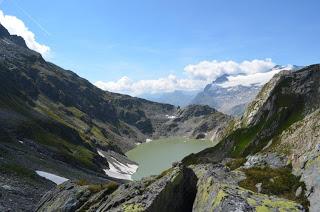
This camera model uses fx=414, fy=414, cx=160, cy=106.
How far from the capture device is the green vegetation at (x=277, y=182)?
2795 cm

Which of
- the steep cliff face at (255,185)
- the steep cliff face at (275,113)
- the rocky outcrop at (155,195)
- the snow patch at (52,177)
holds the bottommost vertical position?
the snow patch at (52,177)

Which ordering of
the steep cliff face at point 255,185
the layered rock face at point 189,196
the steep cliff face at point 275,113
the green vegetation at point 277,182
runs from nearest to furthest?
1. the layered rock face at point 189,196
2. the steep cliff face at point 255,185
3. the green vegetation at point 277,182
4. the steep cliff face at point 275,113

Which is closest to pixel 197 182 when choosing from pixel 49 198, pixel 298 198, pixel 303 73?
pixel 298 198

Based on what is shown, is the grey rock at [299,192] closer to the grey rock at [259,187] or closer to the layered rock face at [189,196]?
the grey rock at [259,187]

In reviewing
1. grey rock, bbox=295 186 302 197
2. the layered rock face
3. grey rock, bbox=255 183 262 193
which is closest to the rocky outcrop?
the layered rock face

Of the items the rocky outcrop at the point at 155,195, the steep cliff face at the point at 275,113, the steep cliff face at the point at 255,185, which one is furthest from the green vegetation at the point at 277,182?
the steep cliff face at the point at 275,113

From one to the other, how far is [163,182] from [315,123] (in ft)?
62.1

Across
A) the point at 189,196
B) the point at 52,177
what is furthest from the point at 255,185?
the point at 52,177

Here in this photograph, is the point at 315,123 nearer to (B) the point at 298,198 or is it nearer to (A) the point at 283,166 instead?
(A) the point at 283,166

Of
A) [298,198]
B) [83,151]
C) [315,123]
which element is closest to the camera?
[298,198]

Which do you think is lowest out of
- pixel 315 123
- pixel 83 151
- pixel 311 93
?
pixel 83 151

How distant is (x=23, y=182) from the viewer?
6519 centimetres

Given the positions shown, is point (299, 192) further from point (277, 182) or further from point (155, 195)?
point (155, 195)

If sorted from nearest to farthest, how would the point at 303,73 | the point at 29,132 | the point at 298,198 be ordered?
the point at 298,198 → the point at 303,73 → the point at 29,132
